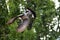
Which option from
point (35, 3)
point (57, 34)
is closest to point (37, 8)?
point (35, 3)

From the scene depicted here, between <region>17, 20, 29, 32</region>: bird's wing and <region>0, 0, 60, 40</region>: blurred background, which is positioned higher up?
<region>17, 20, 29, 32</region>: bird's wing

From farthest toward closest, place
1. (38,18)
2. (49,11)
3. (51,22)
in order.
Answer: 1. (51,22)
2. (49,11)
3. (38,18)

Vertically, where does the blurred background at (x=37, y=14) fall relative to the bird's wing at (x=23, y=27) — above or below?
below

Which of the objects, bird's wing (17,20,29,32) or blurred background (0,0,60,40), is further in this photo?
blurred background (0,0,60,40)

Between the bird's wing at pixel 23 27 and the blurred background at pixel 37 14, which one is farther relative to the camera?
the blurred background at pixel 37 14

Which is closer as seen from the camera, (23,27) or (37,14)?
(23,27)

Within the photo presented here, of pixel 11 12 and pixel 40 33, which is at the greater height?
pixel 11 12

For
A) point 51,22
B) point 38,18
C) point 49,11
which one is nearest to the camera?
point 38,18

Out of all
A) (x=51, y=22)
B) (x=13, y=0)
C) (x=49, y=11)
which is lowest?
(x=51, y=22)

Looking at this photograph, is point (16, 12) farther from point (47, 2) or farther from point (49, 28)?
point (49, 28)

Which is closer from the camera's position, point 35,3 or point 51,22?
point 35,3

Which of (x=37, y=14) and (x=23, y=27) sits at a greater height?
(x=23, y=27)

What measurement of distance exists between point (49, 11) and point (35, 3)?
0.17 m

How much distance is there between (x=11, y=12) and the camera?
154 cm
